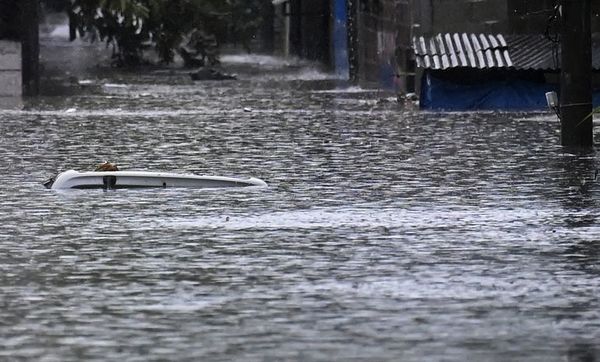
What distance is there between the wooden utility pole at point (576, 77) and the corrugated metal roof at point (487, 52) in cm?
934

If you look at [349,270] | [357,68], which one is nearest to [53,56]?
[357,68]

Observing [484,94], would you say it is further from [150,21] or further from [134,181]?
[150,21]

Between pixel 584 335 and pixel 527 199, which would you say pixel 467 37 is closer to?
pixel 527 199

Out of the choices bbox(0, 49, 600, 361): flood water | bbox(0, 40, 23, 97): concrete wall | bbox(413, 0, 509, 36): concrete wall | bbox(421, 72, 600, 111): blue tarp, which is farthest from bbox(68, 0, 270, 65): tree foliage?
bbox(0, 49, 600, 361): flood water

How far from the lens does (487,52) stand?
37.7 meters

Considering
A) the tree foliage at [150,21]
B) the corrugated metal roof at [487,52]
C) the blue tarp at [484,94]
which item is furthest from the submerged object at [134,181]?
the tree foliage at [150,21]

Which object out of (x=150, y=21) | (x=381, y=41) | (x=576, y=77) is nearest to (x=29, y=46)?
(x=150, y=21)

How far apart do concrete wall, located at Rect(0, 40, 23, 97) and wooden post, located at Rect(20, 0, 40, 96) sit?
43 cm

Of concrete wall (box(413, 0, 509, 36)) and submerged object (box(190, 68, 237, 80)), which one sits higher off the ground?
concrete wall (box(413, 0, 509, 36))

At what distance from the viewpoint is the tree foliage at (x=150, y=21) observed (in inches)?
2015

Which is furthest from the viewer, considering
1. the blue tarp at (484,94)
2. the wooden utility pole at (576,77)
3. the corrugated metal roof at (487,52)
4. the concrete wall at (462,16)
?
the concrete wall at (462,16)

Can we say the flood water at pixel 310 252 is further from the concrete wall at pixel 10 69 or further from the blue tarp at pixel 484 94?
A: the concrete wall at pixel 10 69

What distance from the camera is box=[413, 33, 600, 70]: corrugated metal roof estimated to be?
121 ft

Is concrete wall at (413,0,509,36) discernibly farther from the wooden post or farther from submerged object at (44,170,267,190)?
submerged object at (44,170,267,190)
